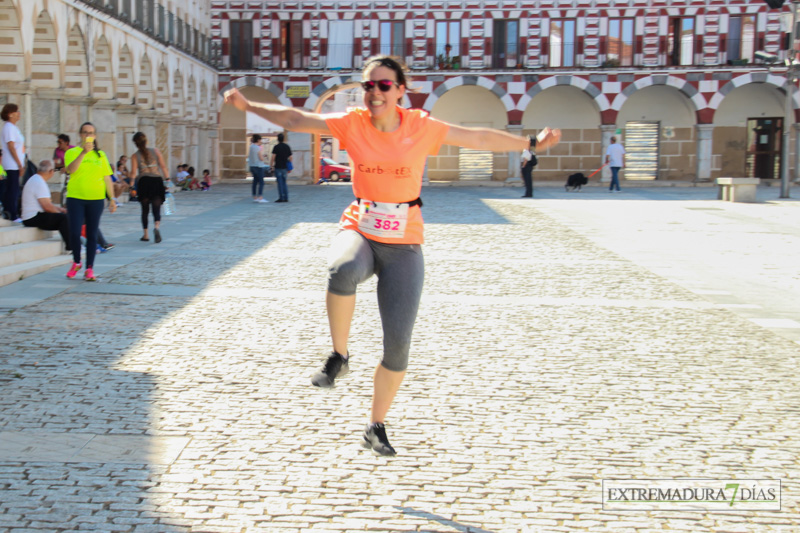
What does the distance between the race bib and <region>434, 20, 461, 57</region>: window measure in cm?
3929

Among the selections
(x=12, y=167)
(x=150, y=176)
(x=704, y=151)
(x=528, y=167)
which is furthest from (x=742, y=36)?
(x=12, y=167)

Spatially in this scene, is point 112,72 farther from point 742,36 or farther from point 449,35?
point 742,36

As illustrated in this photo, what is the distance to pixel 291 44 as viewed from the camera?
42.9 meters

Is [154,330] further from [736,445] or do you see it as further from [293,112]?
[736,445]

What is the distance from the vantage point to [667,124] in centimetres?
4419

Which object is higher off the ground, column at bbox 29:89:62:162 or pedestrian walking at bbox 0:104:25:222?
column at bbox 29:89:62:162

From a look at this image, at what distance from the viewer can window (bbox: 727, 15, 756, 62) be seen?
1647 inches

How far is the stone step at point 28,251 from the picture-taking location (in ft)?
36.2

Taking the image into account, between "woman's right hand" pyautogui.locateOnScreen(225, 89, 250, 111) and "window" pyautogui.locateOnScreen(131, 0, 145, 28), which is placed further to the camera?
"window" pyautogui.locateOnScreen(131, 0, 145, 28)

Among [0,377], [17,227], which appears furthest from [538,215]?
[0,377]

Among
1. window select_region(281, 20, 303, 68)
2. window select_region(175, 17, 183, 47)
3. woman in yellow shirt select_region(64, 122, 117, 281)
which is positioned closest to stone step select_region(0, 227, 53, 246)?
woman in yellow shirt select_region(64, 122, 117, 281)

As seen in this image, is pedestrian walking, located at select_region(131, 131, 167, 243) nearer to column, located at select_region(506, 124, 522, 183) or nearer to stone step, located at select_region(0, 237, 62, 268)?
stone step, located at select_region(0, 237, 62, 268)

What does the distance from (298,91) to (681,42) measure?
17130 millimetres

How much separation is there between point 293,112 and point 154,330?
3.65m
